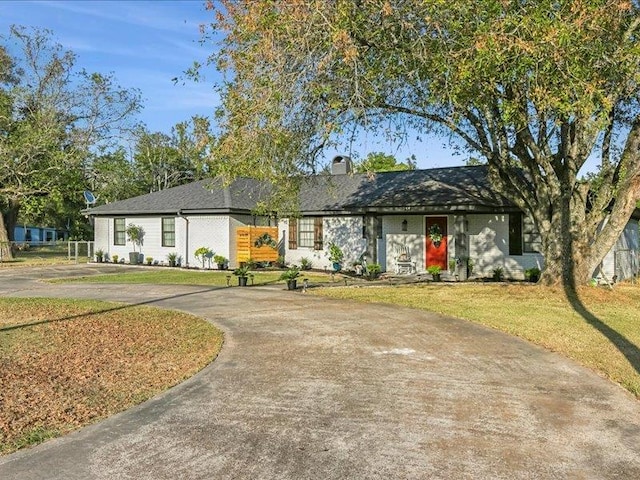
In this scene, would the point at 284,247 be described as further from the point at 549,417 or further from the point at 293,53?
the point at 549,417

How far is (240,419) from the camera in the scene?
4809 millimetres

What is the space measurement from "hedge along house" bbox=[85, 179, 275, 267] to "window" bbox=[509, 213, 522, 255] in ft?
32.2

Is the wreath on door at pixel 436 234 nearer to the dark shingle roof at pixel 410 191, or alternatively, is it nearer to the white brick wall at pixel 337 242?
the dark shingle roof at pixel 410 191

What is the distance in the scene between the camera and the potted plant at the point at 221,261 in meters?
22.4

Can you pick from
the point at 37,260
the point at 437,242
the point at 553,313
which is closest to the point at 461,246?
the point at 437,242

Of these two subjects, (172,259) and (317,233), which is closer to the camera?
(317,233)

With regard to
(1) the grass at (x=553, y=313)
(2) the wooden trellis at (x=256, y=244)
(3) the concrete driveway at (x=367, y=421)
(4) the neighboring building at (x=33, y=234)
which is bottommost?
(3) the concrete driveway at (x=367, y=421)

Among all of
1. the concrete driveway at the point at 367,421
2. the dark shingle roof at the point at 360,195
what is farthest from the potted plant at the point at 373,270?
the concrete driveway at the point at 367,421

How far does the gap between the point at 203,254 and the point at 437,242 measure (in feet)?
33.1

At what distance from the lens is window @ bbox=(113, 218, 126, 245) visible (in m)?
26.7

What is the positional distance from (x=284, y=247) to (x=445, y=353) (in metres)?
16.8

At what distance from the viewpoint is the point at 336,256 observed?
21359 mm

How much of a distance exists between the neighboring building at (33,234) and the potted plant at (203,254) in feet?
152

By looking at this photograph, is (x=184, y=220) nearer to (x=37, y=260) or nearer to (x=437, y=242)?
(x=437, y=242)
